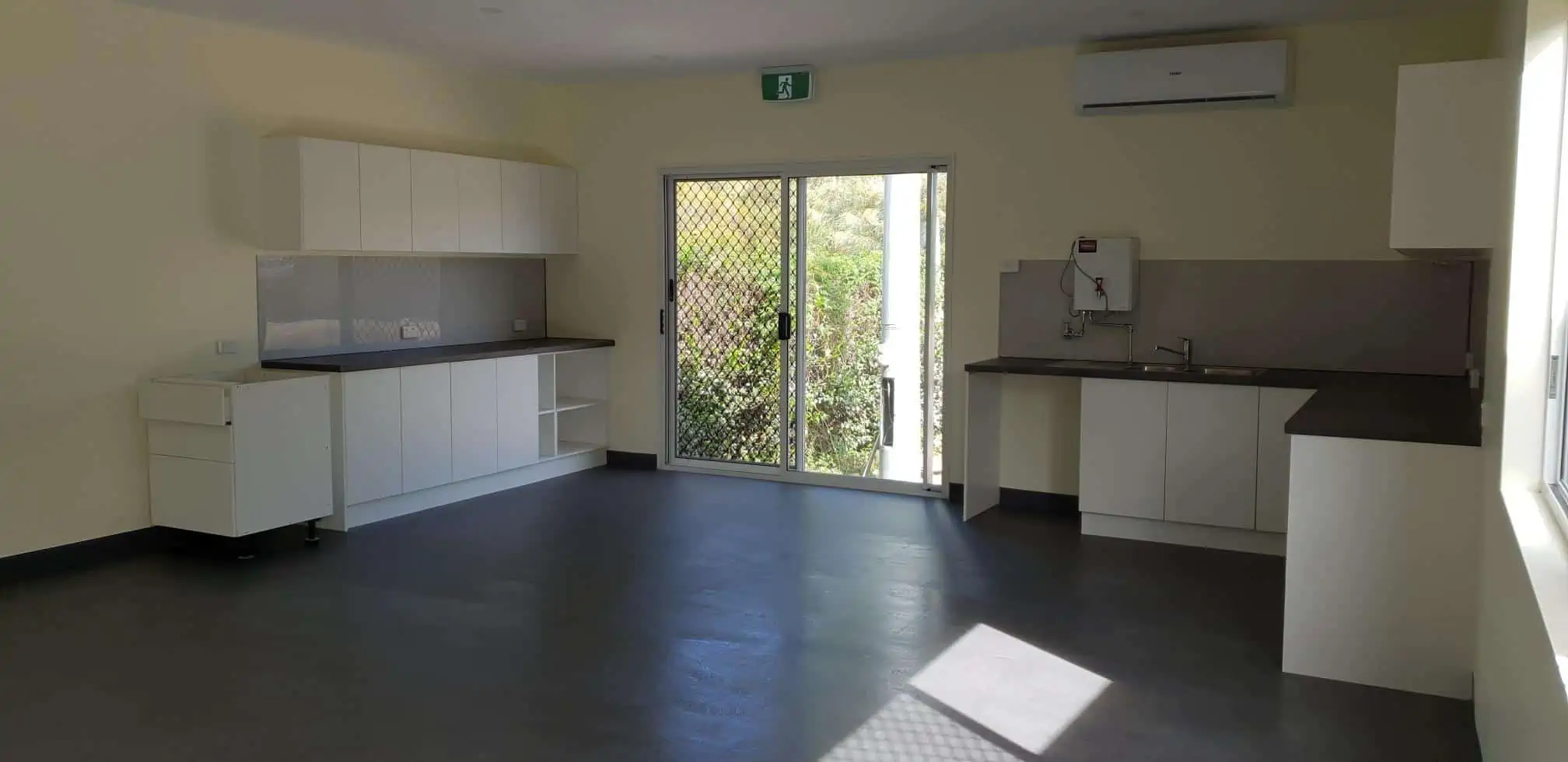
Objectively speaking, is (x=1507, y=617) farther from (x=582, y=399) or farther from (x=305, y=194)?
(x=582, y=399)

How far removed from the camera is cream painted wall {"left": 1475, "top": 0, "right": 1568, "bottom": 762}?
1.93 meters

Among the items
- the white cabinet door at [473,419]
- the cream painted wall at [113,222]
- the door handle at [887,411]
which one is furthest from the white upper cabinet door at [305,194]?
the door handle at [887,411]

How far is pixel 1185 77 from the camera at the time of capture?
18.6 ft

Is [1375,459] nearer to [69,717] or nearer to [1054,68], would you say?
[1054,68]

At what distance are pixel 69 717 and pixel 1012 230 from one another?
190 inches

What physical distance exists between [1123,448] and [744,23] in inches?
110

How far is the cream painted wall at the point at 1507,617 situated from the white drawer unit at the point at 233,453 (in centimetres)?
477

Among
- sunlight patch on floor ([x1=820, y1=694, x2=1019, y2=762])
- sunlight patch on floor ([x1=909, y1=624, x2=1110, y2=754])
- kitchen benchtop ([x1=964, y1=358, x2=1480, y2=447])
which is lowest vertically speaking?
sunlight patch on floor ([x1=820, y1=694, x2=1019, y2=762])

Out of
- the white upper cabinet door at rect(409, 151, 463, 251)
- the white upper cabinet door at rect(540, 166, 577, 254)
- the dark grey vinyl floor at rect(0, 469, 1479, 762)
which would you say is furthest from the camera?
the white upper cabinet door at rect(540, 166, 577, 254)

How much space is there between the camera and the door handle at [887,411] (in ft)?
22.5

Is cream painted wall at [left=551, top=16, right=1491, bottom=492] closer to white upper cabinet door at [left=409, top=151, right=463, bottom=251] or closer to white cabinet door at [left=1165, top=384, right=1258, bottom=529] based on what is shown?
white cabinet door at [left=1165, top=384, right=1258, bottom=529]

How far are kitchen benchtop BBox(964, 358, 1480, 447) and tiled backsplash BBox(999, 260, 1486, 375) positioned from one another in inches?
4.0

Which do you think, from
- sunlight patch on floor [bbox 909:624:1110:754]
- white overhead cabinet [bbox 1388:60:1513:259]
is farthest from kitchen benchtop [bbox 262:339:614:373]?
white overhead cabinet [bbox 1388:60:1513:259]

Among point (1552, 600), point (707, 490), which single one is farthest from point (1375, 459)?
point (707, 490)
